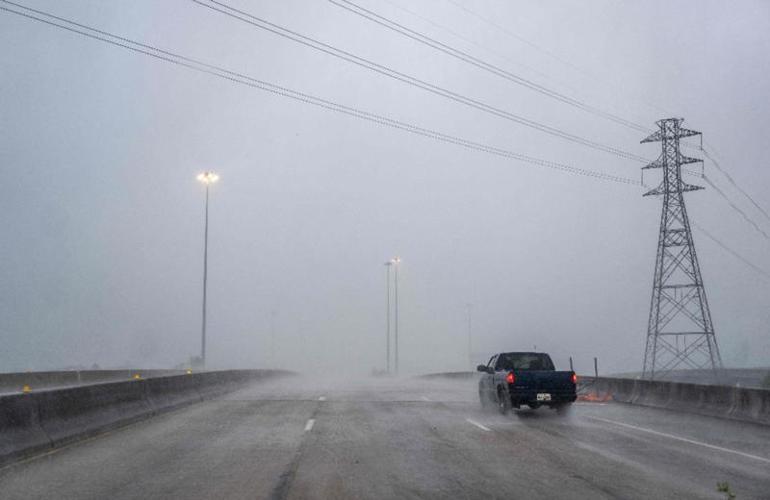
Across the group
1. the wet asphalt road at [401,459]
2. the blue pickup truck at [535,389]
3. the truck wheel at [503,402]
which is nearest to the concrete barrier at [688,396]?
the wet asphalt road at [401,459]

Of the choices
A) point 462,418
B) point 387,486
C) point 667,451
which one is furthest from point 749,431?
point 387,486

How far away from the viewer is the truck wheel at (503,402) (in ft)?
62.9

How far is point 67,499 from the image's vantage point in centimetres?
830

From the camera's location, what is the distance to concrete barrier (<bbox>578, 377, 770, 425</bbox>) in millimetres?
17344

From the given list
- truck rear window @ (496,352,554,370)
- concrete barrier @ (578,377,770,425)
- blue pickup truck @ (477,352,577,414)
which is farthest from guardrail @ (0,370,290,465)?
concrete barrier @ (578,377,770,425)

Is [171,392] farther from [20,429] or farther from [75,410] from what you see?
[20,429]

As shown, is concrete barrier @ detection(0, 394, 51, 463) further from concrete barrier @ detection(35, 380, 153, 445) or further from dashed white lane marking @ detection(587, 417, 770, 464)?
dashed white lane marking @ detection(587, 417, 770, 464)

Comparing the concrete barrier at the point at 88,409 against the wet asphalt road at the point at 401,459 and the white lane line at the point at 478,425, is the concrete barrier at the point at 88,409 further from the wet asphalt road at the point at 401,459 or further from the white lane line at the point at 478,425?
the white lane line at the point at 478,425

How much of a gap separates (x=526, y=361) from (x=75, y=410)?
12.2m

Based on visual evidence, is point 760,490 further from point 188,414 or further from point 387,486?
point 188,414

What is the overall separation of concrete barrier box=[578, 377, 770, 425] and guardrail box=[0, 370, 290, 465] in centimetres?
1385

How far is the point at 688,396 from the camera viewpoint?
20578mm

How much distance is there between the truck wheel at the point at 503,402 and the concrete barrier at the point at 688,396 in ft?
16.8

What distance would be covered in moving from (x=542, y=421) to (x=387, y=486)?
976 cm
